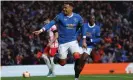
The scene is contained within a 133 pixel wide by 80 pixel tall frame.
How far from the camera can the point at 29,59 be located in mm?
23625

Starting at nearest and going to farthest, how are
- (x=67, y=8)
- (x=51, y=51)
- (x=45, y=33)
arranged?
1. (x=67, y=8)
2. (x=51, y=51)
3. (x=45, y=33)

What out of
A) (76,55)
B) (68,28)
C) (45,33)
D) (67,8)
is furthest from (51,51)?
(45,33)

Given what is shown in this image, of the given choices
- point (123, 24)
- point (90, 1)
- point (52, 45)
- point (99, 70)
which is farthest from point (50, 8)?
point (52, 45)

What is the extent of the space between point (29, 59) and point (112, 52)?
4.26 metres

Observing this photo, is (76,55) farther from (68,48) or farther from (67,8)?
(67,8)

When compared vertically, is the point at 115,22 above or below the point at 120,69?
above

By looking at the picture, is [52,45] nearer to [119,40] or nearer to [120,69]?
[120,69]

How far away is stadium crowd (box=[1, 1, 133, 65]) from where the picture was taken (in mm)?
23781

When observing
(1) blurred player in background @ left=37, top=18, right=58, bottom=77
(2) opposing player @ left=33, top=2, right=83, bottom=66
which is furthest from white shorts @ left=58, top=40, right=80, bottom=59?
(1) blurred player in background @ left=37, top=18, right=58, bottom=77

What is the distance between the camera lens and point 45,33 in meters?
26.0

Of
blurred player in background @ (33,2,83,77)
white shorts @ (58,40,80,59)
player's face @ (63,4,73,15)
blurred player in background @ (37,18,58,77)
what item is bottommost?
blurred player in background @ (37,18,58,77)

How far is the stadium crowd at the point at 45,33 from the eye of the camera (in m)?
23.8

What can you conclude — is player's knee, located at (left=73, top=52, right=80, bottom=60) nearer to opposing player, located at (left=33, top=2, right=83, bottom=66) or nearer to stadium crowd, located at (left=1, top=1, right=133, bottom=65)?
opposing player, located at (left=33, top=2, right=83, bottom=66)

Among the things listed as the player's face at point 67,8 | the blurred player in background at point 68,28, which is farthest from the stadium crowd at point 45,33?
the player's face at point 67,8
